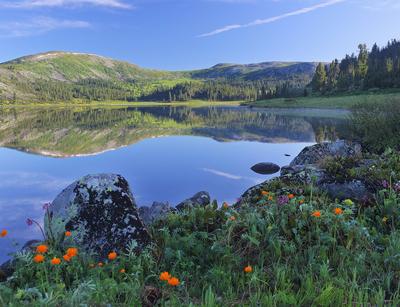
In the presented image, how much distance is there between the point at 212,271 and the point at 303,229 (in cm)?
218

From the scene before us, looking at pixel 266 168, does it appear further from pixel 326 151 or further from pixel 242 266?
pixel 242 266

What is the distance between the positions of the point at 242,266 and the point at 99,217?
10.5ft


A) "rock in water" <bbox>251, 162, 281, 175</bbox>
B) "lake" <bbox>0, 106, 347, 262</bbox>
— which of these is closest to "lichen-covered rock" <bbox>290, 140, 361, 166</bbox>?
"lake" <bbox>0, 106, 347, 262</bbox>

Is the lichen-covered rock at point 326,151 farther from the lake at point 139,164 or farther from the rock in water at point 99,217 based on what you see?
the rock in water at point 99,217

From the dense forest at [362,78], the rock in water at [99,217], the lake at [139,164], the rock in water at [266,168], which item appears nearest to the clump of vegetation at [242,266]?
the rock in water at [99,217]

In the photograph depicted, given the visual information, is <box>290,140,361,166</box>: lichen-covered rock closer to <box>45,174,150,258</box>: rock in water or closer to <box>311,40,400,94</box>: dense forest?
<box>45,174,150,258</box>: rock in water

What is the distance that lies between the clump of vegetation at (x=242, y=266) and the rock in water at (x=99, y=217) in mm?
517

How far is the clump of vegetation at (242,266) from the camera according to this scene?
4.25 metres

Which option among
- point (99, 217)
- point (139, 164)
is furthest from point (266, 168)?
point (99, 217)

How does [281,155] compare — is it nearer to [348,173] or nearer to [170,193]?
[170,193]

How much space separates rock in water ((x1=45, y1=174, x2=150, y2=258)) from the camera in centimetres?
681

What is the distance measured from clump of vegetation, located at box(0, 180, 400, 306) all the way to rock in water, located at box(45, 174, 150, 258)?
517mm

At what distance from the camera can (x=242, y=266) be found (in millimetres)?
5684

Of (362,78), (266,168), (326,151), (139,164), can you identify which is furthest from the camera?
(362,78)
